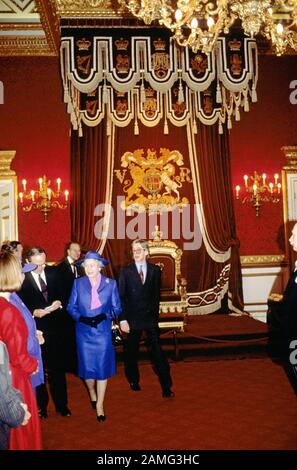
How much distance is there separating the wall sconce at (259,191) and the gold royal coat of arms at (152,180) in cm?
114

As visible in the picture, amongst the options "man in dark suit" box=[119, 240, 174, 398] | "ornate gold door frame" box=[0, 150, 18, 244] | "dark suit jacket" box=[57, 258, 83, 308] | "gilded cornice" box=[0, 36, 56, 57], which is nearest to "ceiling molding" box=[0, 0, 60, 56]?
"gilded cornice" box=[0, 36, 56, 57]

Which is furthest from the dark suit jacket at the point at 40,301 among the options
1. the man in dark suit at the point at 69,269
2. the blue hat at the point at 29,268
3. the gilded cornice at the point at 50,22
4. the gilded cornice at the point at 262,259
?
the gilded cornice at the point at 262,259

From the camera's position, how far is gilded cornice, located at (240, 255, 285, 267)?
378 inches

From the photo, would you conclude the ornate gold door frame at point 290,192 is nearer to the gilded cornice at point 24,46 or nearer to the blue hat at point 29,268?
the gilded cornice at point 24,46

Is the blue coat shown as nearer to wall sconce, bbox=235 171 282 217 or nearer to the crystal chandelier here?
the crystal chandelier

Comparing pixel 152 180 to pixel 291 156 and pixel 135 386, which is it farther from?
pixel 135 386

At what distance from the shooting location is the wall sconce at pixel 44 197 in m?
8.98

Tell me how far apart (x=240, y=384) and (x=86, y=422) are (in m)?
1.94

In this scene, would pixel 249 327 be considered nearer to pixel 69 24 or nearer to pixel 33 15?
pixel 69 24

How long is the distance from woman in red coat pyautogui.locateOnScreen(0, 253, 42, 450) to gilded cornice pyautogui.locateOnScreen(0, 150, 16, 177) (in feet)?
21.0

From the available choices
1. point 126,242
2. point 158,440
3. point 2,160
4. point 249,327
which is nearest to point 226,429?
point 158,440

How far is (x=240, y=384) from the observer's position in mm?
5535

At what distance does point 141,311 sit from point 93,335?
36.8 inches

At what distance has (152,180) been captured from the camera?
962 cm
